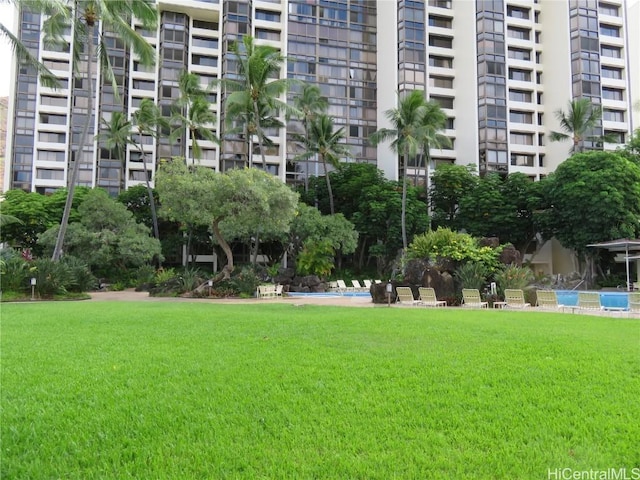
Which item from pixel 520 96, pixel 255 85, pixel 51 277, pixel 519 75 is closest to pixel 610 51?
pixel 519 75

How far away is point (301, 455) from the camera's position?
3221 mm

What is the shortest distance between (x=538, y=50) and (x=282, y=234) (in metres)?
34.2

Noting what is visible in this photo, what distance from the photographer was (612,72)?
4581 centimetres

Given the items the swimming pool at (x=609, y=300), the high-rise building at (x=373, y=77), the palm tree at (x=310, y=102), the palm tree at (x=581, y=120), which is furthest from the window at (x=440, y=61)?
the swimming pool at (x=609, y=300)

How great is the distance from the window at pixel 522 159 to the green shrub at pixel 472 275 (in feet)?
102

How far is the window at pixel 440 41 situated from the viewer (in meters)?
46.2

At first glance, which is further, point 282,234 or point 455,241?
point 282,234

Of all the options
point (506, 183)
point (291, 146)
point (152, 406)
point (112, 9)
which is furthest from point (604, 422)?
point (291, 146)

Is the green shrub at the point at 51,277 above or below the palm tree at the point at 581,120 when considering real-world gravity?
below

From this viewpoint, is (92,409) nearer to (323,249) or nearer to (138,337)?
(138,337)

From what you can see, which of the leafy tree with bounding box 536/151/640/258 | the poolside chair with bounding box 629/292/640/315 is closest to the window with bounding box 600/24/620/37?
the leafy tree with bounding box 536/151/640/258

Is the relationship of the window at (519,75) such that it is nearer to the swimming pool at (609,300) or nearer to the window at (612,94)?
the window at (612,94)

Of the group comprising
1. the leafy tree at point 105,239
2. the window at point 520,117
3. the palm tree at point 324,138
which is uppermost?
the window at point 520,117

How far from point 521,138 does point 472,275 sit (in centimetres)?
3334
